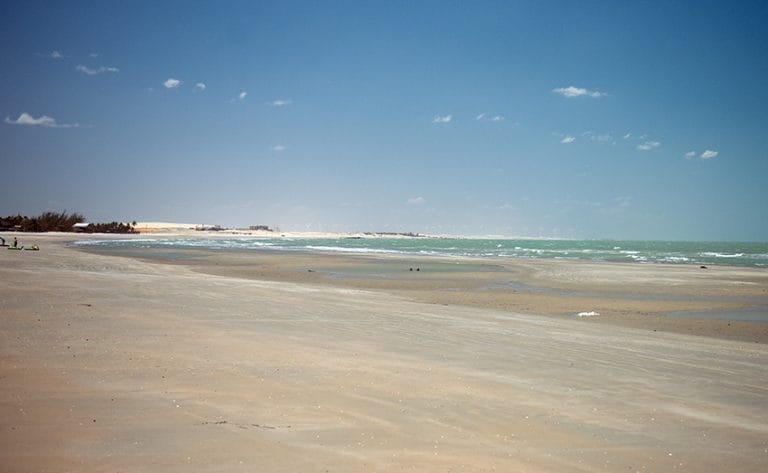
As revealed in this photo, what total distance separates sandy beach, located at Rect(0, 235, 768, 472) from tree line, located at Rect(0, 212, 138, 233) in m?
91.1

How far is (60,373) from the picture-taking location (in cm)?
636

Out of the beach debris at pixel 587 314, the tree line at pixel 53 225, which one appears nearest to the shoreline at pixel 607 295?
the beach debris at pixel 587 314

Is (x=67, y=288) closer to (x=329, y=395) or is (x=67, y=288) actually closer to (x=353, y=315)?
(x=353, y=315)

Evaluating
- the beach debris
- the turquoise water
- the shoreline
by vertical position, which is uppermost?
the turquoise water

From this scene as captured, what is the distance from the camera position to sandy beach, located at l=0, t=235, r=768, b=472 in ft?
14.8

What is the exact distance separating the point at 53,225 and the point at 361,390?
4287 inches

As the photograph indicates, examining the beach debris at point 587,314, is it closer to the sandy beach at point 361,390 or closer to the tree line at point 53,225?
the sandy beach at point 361,390

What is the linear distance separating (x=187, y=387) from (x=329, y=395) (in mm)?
1596

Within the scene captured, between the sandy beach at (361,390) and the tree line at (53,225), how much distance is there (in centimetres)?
9107

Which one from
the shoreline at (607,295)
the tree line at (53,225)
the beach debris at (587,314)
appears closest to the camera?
the shoreline at (607,295)

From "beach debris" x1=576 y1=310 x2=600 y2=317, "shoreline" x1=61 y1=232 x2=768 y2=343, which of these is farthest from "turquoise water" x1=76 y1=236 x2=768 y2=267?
"beach debris" x1=576 y1=310 x2=600 y2=317

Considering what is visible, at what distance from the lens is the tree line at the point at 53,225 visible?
3489 inches

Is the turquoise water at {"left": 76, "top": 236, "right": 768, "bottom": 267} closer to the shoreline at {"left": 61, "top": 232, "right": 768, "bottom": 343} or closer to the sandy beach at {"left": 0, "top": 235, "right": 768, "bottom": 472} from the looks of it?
the shoreline at {"left": 61, "top": 232, "right": 768, "bottom": 343}

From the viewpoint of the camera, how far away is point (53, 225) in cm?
9769
